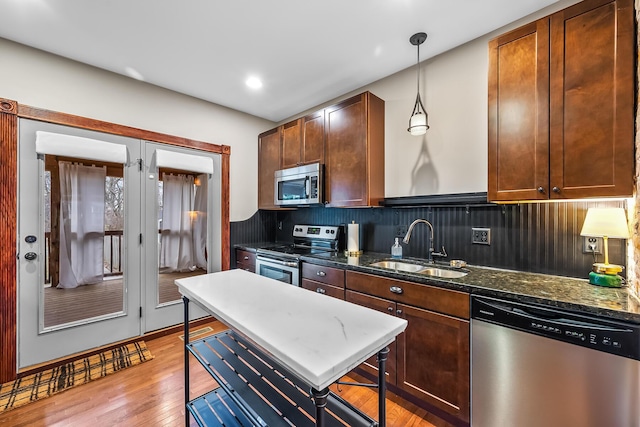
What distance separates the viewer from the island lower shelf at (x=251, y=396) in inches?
45.5

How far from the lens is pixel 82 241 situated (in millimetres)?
2484

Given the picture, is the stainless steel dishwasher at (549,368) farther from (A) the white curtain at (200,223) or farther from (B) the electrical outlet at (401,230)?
(A) the white curtain at (200,223)

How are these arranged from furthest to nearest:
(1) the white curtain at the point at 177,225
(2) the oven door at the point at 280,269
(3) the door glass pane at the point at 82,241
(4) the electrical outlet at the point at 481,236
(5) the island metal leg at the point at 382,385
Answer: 1. (1) the white curtain at the point at 177,225
2. (2) the oven door at the point at 280,269
3. (3) the door glass pane at the point at 82,241
4. (4) the electrical outlet at the point at 481,236
5. (5) the island metal leg at the point at 382,385

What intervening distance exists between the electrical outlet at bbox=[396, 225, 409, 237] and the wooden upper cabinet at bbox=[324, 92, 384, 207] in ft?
1.12

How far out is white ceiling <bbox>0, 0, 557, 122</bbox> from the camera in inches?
69.9

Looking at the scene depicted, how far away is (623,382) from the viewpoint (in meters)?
1.13

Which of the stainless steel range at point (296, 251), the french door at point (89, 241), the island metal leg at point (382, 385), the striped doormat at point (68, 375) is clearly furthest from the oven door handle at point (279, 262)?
the island metal leg at point (382, 385)

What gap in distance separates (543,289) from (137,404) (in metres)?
2.75

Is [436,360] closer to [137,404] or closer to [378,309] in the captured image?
[378,309]

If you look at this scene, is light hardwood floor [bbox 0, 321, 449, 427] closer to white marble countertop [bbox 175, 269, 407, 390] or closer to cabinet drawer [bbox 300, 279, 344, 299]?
cabinet drawer [bbox 300, 279, 344, 299]

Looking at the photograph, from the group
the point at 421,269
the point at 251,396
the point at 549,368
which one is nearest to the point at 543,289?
the point at 549,368

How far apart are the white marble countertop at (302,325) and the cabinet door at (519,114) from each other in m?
1.25

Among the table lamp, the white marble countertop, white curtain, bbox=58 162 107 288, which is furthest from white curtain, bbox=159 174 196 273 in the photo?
the table lamp

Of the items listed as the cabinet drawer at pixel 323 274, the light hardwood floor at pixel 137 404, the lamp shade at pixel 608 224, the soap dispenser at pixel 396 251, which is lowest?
the light hardwood floor at pixel 137 404
